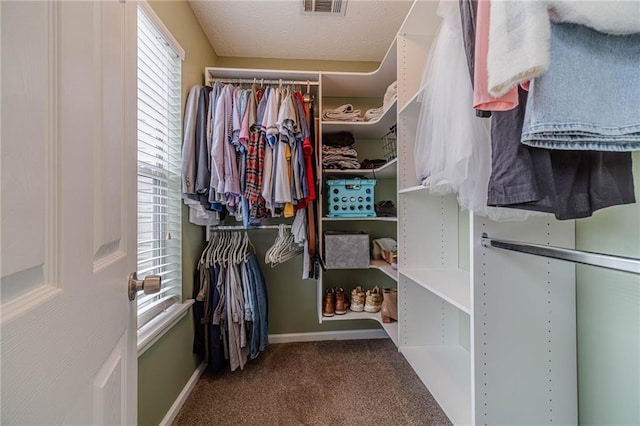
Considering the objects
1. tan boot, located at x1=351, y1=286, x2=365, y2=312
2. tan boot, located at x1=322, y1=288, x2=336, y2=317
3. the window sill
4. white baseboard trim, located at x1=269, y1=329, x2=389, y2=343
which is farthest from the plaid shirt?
white baseboard trim, located at x1=269, y1=329, x2=389, y2=343

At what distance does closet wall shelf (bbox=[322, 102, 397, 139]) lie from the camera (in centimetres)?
190

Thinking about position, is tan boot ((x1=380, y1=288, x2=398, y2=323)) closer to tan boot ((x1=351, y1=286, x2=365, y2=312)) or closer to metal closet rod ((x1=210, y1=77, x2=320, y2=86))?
tan boot ((x1=351, y1=286, x2=365, y2=312))

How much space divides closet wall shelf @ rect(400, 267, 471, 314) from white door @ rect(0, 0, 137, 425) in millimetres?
1017

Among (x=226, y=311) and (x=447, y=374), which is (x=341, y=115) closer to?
(x=226, y=311)

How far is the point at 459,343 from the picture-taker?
158 cm

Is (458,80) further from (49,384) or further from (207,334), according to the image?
(207,334)

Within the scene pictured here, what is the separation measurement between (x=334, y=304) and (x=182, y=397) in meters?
1.10

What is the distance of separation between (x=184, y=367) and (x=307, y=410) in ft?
2.52

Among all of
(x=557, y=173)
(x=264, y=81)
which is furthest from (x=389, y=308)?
(x=264, y=81)

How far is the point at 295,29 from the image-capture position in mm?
1914

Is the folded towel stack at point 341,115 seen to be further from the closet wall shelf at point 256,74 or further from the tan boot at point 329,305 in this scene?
the tan boot at point 329,305

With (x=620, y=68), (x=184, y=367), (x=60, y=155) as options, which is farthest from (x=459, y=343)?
(x=60, y=155)

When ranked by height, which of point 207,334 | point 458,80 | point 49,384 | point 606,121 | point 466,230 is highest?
point 458,80

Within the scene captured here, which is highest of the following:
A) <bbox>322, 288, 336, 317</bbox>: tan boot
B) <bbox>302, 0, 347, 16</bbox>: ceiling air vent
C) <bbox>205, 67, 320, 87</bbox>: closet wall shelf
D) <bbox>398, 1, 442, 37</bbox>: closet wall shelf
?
<bbox>302, 0, 347, 16</bbox>: ceiling air vent
